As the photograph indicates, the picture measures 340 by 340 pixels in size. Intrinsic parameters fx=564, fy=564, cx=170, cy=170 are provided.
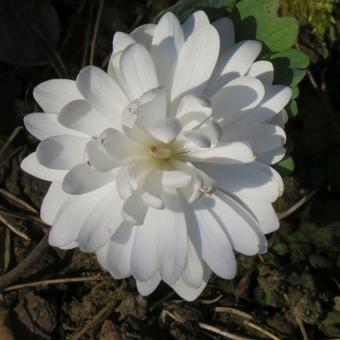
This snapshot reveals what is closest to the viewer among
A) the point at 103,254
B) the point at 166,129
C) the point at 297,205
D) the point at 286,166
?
the point at 166,129

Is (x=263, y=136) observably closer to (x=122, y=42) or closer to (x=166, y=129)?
(x=166, y=129)

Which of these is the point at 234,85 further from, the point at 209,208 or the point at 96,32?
the point at 96,32

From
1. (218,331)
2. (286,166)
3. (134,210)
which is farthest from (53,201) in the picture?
(218,331)

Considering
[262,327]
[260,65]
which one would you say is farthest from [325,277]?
[260,65]

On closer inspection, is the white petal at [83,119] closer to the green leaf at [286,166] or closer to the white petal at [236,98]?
the white petal at [236,98]

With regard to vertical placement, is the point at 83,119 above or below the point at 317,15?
above

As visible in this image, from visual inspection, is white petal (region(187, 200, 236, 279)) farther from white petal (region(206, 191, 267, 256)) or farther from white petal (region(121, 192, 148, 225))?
white petal (region(121, 192, 148, 225))

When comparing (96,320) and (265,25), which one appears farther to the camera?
(96,320)

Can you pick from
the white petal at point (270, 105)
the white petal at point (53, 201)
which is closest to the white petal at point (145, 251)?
Result: the white petal at point (53, 201)
